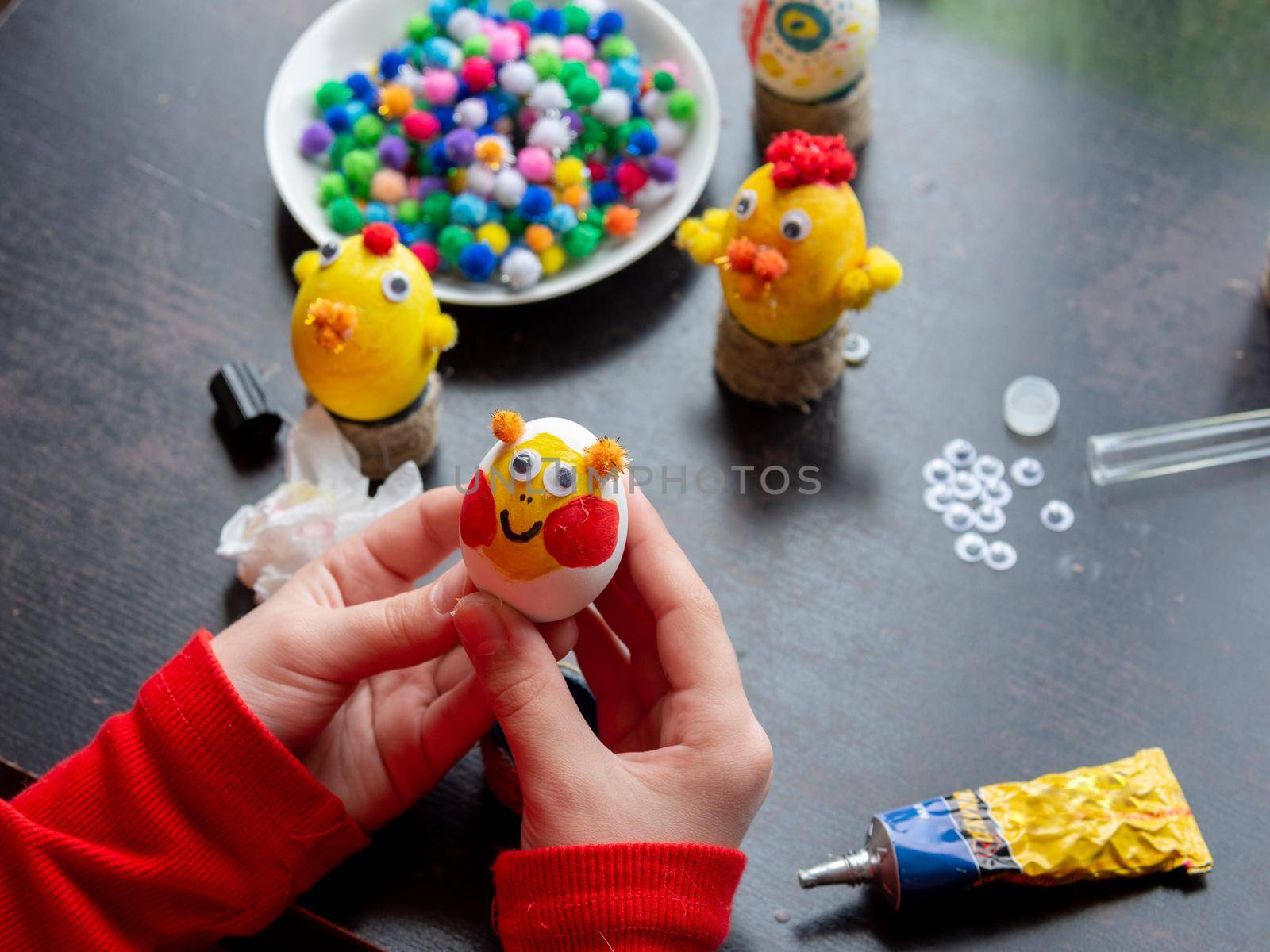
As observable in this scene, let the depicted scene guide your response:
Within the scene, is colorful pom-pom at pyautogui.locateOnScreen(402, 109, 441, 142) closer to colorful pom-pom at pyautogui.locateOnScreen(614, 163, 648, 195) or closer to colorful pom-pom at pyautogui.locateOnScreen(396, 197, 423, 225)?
colorful pom-pom at pyautogui.locateOnScreen(396, 197, 423, 225)

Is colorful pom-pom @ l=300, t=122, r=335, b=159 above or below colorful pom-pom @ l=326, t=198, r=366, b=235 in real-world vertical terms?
above

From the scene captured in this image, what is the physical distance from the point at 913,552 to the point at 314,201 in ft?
1.99

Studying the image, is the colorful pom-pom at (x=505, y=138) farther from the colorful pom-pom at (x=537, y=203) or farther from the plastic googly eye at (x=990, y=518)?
the plastic googly eye at (x=990, y=518)

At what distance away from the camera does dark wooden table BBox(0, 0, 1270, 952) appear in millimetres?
823

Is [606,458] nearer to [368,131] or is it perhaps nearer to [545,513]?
[545,513]

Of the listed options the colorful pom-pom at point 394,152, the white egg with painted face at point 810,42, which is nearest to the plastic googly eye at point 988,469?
the white egg with painted face at point 810,42

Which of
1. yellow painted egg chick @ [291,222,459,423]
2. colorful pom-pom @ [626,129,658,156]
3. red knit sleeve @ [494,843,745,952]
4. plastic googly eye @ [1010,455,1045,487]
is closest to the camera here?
red knit sleeve @ [494,843,745,952]

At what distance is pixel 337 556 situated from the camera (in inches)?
32.1

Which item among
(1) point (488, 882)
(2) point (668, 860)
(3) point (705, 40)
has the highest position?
(3) point (705, 40)

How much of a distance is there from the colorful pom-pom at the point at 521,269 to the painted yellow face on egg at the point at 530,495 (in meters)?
0.35

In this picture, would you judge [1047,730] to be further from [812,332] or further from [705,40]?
[705,40]

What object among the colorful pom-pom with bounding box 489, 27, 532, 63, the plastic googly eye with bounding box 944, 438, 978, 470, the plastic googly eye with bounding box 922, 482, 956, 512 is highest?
the colorful pom-pom with bounding box 489, 27, 532, 63

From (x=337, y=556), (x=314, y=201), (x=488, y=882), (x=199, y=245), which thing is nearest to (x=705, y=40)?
(x=314, y=201)

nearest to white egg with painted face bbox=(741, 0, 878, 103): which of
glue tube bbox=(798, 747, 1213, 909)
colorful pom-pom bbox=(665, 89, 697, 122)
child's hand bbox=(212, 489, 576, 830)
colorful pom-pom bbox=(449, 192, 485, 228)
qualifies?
colorful pom-pom bbox=(665, 89, 697, 122)
